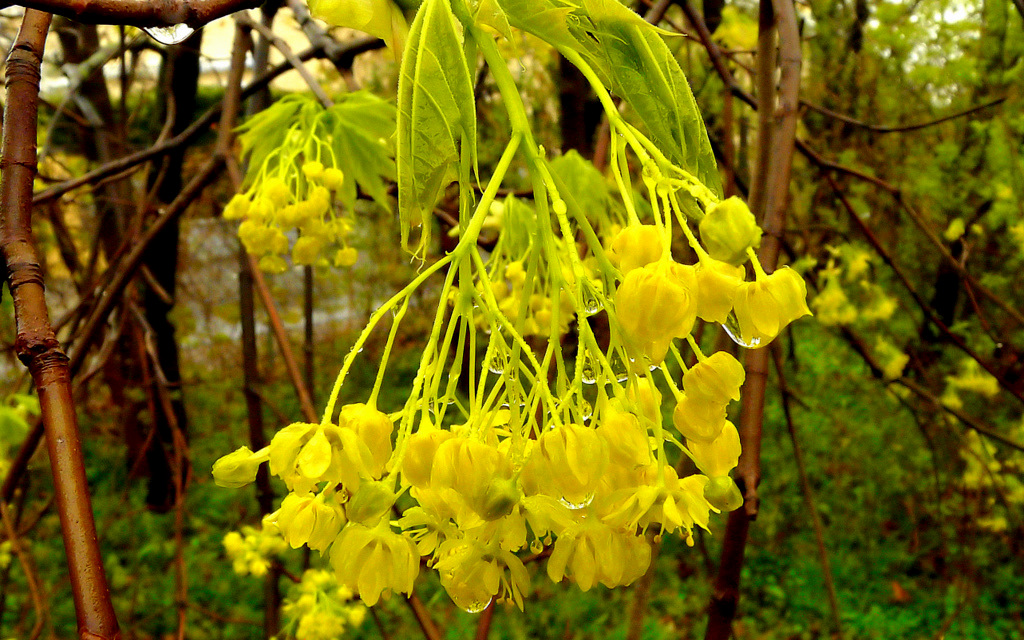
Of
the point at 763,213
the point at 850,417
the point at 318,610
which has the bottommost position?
the point at 850,417

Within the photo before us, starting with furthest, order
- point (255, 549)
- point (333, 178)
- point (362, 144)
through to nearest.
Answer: point (255, 549) < point (362, 144) < point (333, 178)

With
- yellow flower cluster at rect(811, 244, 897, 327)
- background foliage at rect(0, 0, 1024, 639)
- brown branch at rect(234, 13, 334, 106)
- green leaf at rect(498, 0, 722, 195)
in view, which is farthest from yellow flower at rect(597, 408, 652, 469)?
yellow flower cluster at rect(811, 244, 897, 327)

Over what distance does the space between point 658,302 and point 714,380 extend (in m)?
0.10

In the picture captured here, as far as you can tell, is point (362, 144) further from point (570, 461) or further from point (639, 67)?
point (570, 461)

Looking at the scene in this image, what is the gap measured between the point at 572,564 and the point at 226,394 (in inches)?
237

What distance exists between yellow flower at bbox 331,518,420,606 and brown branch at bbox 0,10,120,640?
16 centimetres

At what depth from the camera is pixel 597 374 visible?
62 cm

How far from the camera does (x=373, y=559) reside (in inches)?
24.1

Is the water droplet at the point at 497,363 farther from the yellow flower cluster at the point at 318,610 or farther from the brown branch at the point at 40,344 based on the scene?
the yellow flower cluster at the point at 318,610

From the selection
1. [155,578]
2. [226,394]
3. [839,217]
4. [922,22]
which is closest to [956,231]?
[922,22]

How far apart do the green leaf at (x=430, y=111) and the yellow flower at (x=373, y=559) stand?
0.72ft

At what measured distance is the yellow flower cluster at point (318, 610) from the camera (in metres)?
1.87

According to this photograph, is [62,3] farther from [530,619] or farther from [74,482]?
[530,619]

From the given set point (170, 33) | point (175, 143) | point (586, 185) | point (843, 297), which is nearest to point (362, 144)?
point (586, 185)
